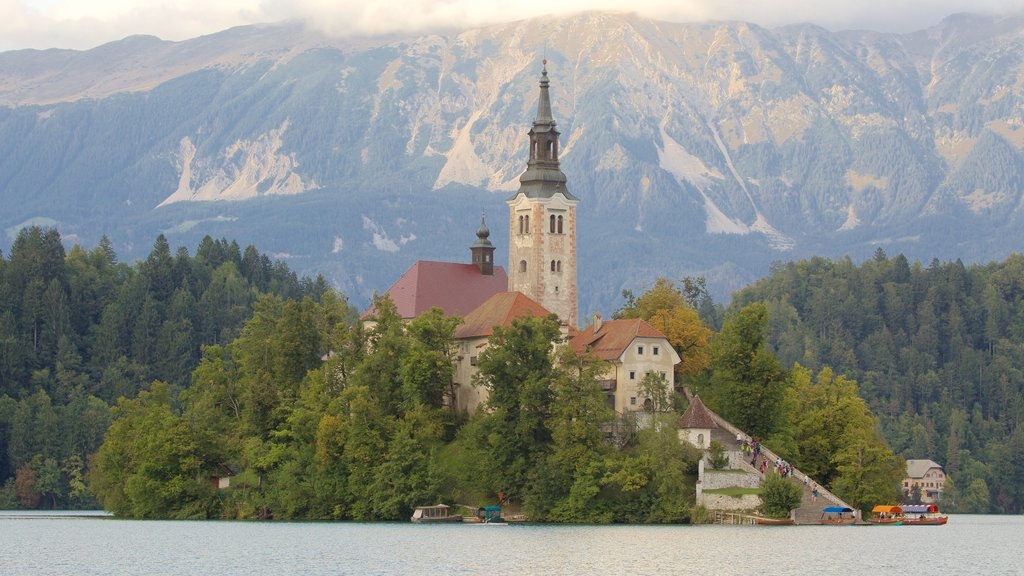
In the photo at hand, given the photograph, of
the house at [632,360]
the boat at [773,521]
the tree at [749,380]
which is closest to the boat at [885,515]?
the tree at [749,380]

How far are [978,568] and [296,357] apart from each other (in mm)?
53444

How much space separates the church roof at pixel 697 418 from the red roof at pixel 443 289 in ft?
79.7

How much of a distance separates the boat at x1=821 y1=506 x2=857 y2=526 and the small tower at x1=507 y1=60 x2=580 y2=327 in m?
27.1

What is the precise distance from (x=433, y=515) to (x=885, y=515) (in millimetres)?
27292

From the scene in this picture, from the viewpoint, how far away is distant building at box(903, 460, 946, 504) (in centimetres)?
18538

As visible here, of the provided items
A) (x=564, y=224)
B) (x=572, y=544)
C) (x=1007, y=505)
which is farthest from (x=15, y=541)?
(x=1007, y=505)

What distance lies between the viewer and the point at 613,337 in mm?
118562

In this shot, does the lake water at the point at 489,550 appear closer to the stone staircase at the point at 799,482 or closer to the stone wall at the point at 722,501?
the stone staircase at the point at 799,482

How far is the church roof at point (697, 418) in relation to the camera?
364ft

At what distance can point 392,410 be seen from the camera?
392 ft

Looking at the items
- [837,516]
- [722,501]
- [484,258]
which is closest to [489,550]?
[722,501]

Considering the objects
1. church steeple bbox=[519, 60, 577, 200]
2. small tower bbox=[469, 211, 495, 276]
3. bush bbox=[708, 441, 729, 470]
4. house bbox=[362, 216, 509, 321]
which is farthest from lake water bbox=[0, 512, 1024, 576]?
church steeple bbox=[519, 60, 577, 200]

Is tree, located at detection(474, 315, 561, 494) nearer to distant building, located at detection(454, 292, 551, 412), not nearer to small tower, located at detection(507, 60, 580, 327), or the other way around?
distant building, located at detection(454, 292, 551, 412)

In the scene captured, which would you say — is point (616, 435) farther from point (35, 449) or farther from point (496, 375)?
point (35, 449)
